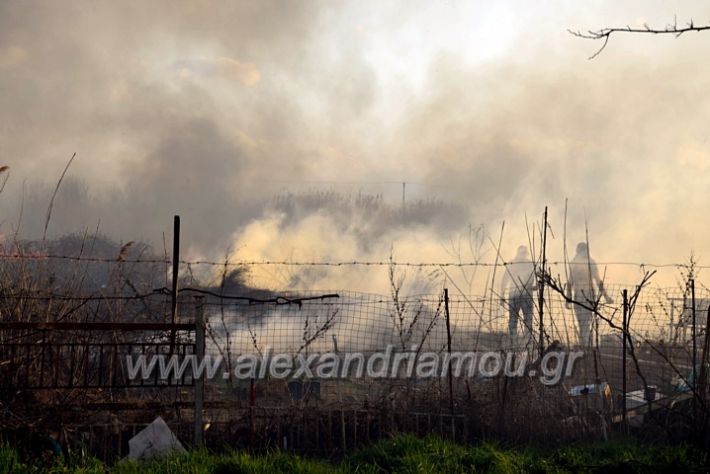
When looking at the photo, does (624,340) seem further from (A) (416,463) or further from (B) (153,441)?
(B) (153,441)

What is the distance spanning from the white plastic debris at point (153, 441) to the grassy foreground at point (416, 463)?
1.88 feet

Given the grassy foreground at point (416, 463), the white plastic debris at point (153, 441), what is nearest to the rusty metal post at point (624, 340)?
the grassy foreground at point (416, 463)

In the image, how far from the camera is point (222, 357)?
9516 millimetres

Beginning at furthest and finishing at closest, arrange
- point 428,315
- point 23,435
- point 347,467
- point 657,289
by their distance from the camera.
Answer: point 428,315
point 657,289
point 23,435
point 347,467

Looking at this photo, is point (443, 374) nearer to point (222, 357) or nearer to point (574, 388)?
point (574, 388)

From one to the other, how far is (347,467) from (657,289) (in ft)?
19.8

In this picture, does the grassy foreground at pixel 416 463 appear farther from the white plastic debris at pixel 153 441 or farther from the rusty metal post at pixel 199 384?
the rusty metal post at pixel 199 384

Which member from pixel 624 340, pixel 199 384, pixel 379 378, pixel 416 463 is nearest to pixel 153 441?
pixel 199 384

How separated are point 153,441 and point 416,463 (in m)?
2.95

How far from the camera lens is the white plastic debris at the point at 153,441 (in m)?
7.33

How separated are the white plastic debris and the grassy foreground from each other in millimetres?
574

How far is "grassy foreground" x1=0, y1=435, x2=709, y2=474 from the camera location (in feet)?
20.2

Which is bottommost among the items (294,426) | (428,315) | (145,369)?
(294,426)

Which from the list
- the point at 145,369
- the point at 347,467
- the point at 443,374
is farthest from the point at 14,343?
the point at 443,374
